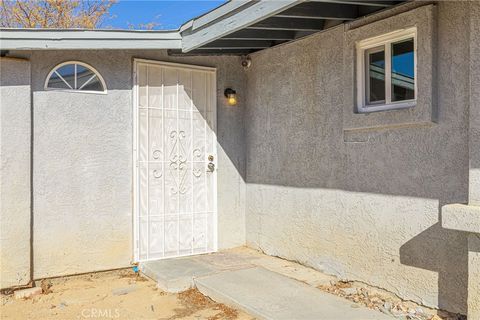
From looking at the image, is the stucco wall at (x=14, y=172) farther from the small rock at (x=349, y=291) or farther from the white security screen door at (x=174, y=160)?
the small rock at (x=349, y=291)

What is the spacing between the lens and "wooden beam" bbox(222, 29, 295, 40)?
5.99 m

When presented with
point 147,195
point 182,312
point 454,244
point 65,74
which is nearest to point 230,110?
point 147,195

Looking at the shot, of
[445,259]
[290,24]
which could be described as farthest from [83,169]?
[445,259]

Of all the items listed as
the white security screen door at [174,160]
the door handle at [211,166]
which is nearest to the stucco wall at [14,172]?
the white security screen door at [174,160]

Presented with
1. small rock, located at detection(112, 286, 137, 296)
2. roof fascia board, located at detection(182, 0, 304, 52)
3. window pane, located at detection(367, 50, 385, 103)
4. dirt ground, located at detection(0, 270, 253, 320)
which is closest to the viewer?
roof fascia board, located at detection(182, 0, 304, 52)

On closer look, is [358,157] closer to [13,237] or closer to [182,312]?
[182,312]

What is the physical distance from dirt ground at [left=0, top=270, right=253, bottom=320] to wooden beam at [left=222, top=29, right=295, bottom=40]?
357 cm

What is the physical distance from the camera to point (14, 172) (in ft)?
18.3

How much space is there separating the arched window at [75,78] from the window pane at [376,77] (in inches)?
147

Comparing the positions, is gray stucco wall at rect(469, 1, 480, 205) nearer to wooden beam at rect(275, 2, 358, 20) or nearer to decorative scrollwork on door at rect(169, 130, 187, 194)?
wooden beam at rect(275, 2, 358, 20)

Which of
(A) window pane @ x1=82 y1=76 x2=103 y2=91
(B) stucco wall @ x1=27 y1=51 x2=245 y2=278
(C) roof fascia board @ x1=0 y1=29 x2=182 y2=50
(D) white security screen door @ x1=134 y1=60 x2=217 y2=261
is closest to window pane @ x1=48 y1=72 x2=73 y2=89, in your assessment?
(B) stucco wall @ x1=27 y1=51 x2=245 y2=278

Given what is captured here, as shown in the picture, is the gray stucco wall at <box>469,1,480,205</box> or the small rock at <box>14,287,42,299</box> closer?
the gray stucco wall at <box>469,1,480,205</box>

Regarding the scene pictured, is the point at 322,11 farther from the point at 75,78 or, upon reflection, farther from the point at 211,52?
the point at 75,78

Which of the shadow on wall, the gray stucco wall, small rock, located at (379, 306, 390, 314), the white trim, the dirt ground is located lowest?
the dirt ground
